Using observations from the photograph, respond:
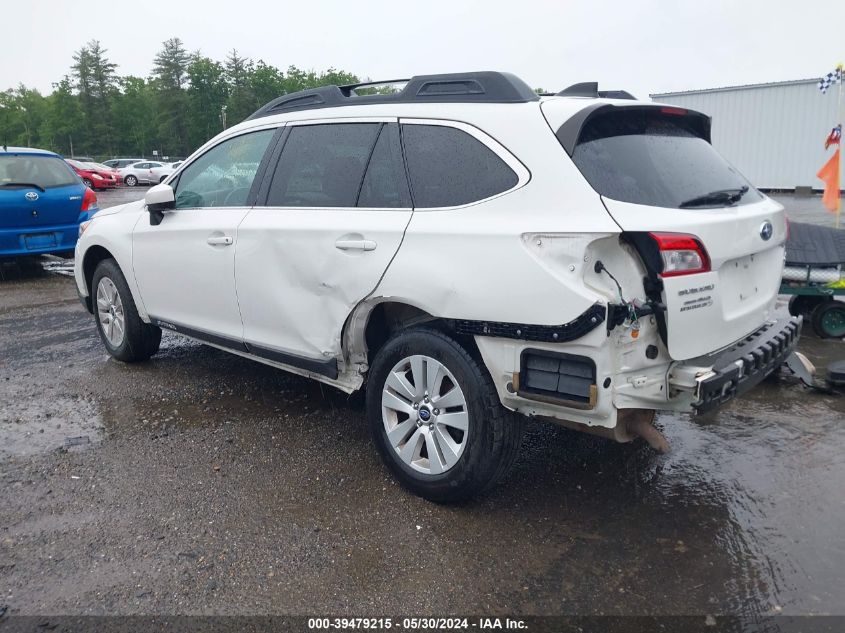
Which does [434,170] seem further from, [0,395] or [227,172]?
[0,395]

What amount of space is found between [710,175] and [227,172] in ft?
9.83

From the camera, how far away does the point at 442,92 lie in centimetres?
359

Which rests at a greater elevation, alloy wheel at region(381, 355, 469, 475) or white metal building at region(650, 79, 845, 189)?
white metal building at region(650, 79, 845, 189)

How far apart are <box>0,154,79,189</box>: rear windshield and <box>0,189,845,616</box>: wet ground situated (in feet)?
19.6

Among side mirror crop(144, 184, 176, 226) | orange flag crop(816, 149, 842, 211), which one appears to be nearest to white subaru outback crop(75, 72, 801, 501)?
side mirror crop(144, 184, 176, 226)

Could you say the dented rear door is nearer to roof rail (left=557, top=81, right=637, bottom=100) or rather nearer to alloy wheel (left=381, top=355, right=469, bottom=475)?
alloy wheel (left=381, top=355, right=469, bottom=475)

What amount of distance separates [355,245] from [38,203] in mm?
8010

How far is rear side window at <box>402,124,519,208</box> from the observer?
3.25 metres

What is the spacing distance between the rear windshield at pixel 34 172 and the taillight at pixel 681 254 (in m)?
9.54

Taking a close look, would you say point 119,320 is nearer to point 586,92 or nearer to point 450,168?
point 450,168

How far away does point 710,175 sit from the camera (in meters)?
3.47

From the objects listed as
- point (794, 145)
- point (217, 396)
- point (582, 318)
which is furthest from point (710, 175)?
point (794, 145)

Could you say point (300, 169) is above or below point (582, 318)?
above

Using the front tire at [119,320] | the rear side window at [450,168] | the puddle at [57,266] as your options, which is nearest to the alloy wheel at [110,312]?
the front tire at [119,320]
